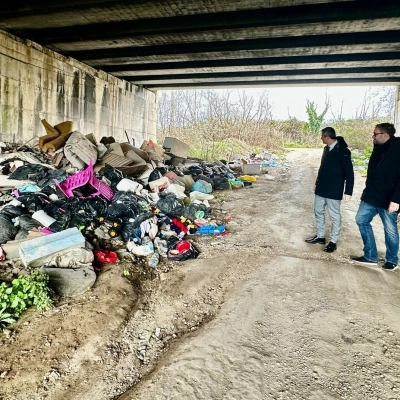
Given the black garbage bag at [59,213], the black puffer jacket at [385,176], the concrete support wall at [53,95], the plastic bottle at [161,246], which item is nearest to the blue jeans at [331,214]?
the black puffer jacket at [385,176]

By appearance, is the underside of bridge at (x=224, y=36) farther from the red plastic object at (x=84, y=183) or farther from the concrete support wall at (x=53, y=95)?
the red plastic object at (x=84, y=183)

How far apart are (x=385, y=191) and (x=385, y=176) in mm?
170

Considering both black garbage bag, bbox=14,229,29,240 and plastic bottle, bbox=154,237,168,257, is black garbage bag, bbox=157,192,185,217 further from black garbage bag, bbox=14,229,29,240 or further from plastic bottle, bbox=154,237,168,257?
black garbage bag, bbox=14,229,29,240

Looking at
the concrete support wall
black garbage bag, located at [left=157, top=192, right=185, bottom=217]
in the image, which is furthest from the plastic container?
black garbage bag, located at [left=157, top=192, right=185, bottom=217]

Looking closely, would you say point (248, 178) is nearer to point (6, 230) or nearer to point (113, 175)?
point (113, 175)

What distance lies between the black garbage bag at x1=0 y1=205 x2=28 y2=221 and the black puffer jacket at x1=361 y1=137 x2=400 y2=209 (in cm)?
460

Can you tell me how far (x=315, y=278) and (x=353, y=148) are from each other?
16402mm

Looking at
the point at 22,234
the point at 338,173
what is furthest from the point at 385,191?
the point at 22,234

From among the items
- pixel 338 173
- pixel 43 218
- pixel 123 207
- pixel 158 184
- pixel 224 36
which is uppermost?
pixel 224 36

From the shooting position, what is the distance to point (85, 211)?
461cm

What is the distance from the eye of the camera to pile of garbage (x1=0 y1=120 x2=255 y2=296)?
3.41m

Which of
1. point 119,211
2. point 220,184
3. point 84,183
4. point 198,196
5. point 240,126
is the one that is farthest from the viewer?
point 240,126

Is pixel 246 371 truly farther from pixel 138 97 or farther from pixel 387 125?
pixel 138 97

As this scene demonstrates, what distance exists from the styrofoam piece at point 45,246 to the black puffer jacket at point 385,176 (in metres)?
3.44
